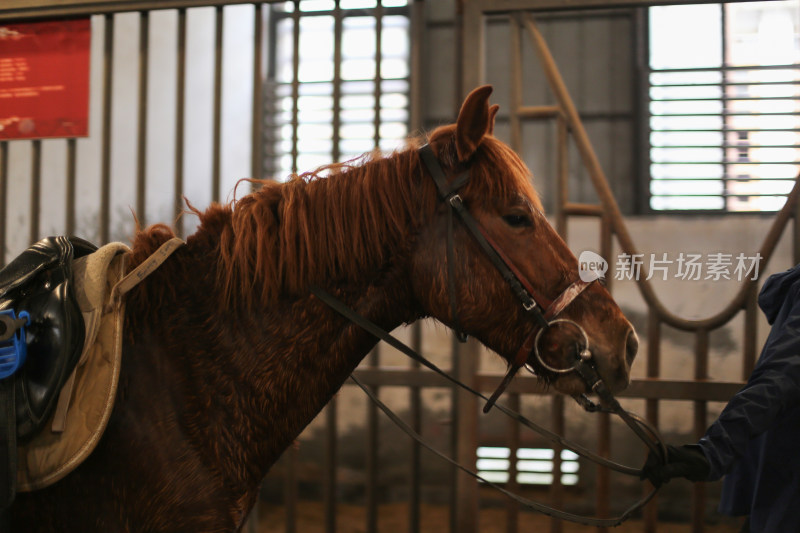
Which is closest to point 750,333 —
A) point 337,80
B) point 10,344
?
point 337,80

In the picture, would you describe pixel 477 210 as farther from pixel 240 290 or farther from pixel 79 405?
pixel 79 405

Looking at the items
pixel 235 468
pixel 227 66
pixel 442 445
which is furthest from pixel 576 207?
pixel 227 66

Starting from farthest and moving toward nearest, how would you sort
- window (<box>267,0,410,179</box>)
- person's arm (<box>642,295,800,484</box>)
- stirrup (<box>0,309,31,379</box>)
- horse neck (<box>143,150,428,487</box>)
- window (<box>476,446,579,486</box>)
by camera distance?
window (<box>267,0,410,179</box>), window (<box>476,446,579,486</box>), person's arm (<box>642,295,800,484</box>), horse neck (<box>143,150,428,487</box>), stirrup (<box>0,309,31,379</box>)

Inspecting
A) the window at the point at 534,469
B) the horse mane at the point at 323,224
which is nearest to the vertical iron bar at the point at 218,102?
the horse mane at the point at 323,224

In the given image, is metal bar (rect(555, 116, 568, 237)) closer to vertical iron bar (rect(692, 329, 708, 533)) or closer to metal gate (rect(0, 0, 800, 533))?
metal gate (rect(0, 0, 800, 533))

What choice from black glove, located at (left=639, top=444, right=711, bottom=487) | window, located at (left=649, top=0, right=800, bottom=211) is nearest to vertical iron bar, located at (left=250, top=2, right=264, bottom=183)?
black glove, located at (left=639, top=444, right=711, bottom=487)

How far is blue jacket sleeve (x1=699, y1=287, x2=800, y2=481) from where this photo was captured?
127cm

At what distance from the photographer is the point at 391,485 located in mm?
3852

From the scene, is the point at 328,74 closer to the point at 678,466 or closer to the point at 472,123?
the point at 472,123

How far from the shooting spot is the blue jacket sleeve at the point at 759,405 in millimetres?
1274

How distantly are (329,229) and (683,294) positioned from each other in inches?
118

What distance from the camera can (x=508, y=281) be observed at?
1190mm

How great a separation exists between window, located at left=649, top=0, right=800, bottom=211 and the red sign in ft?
10.4

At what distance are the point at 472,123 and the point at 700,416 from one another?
1.45m
